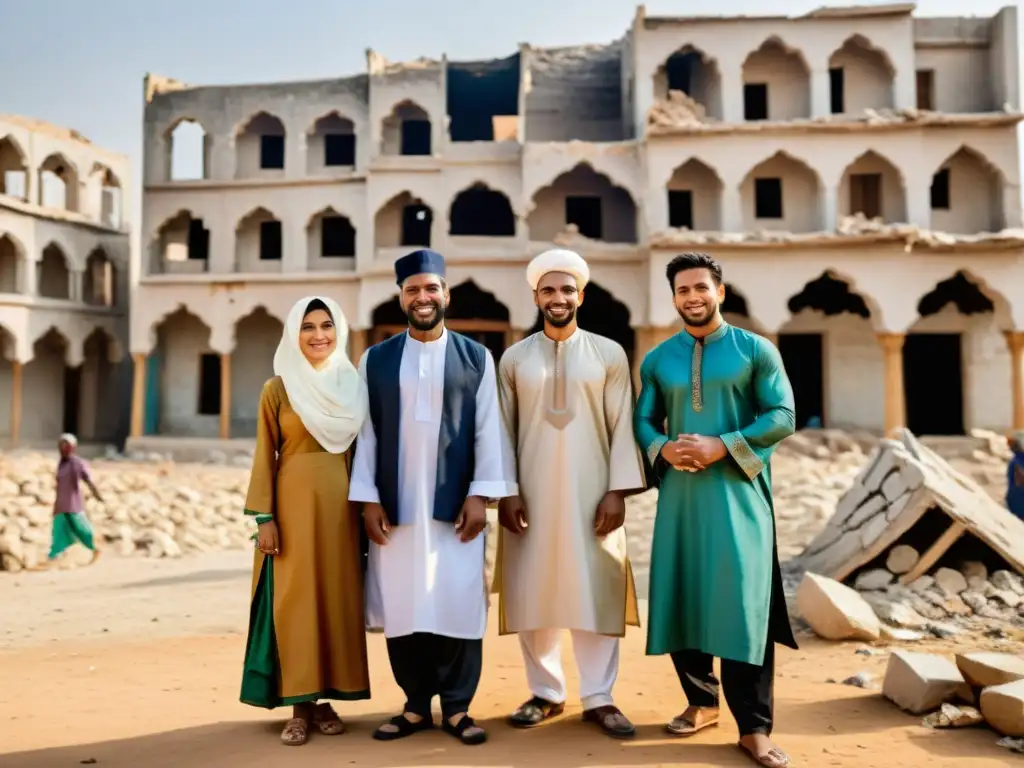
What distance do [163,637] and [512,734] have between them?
3.54 meters

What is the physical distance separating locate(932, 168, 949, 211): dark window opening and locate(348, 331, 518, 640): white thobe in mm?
16056

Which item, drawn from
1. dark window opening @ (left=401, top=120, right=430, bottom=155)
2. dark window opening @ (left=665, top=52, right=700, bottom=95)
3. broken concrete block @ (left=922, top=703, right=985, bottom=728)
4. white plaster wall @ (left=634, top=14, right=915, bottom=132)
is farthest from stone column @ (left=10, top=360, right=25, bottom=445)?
broken concrete block @ (left=922, top=703, right=985, bottom=728)

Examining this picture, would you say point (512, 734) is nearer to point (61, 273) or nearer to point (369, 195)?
point (369, 195)

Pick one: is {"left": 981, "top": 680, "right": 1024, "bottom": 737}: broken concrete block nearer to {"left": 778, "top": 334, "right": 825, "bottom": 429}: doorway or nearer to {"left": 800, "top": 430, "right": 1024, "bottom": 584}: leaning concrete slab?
{"left": 800, "top": 430, "right": 1024, "bottom": 584}: leaning concrete slab

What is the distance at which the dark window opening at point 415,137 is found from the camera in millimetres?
19062

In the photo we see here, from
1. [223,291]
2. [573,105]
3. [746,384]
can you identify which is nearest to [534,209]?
[573,105]

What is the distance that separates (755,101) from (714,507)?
1576 centimetres

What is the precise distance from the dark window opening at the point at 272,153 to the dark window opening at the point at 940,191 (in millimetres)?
14469

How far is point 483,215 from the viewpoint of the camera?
1923 centimetres

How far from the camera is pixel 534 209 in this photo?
17812 mm

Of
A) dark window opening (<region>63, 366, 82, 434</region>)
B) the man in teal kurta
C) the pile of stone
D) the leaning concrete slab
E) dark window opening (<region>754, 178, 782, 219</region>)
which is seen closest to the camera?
the man in teal kurta

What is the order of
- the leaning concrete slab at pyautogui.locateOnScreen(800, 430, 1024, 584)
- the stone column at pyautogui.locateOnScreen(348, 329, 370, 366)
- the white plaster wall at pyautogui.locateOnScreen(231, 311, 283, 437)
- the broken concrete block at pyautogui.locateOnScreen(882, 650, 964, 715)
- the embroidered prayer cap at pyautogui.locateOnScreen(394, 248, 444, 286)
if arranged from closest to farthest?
1. the embroidered prayer cap at pyautogui.locateOnScreen(394, 248, 444, 286)
2. the broken concrete block at pyautogui.locateOnScreen(882, 650, 964, 715)
3. the leaning concrete slab at pyautogui.locateOnScreen(800, 430, 1024, 584)
4. the stone column at pyautogui.locateOnScreen(348, 329, 370, 366)
5. the white plaster wall at pyautogui.locateOnScreen(231, 311, 283, 437)

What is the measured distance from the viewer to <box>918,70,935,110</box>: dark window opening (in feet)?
54.4

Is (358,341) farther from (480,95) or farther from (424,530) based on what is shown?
(424,530)
